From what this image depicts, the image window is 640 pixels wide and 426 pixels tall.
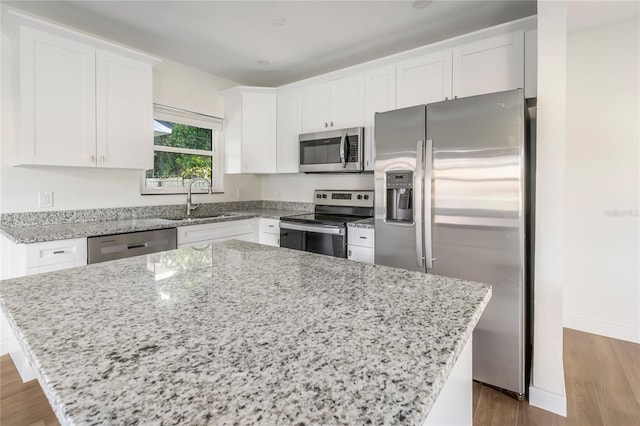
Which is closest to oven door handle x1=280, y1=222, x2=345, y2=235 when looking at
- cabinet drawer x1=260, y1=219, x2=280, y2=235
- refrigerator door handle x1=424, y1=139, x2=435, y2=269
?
cabinet drawer x1=260, y1=219, x2=280, y2=235

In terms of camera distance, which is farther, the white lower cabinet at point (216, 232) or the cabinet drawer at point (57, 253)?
the white lower cabinet at point (216, 232)

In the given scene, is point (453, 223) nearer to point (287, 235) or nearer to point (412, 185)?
point (412, 185)

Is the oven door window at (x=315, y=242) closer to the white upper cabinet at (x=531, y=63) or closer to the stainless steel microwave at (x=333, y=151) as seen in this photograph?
the stainless steel microwave at (x=333, y=151)

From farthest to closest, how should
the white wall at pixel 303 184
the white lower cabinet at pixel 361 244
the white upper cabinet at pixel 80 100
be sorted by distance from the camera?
the white wall at pixel 303 184 → the white lower cabinet at pixel 361 244 → the white upper cabinet at pixel 80 100

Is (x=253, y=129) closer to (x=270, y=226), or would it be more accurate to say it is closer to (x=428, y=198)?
(x=270, y=226)

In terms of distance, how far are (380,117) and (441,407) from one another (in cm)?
197

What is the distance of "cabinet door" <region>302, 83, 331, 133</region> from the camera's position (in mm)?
3326

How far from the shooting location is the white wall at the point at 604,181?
8.45 feet

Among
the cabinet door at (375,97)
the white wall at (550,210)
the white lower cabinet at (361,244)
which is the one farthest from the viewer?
the cabinet door at (375,97)

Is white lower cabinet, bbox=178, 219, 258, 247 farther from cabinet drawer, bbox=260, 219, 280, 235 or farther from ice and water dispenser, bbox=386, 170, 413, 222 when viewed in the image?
ice and water dispenser, bbox=386, 170, 413, 222

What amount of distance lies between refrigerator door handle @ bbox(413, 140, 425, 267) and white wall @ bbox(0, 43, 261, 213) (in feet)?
8.12

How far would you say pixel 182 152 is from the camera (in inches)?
139

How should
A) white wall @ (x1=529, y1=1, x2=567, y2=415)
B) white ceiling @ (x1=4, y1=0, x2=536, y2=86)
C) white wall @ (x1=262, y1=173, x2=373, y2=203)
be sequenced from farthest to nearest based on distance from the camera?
white wall @ (x1=262, y1=173, x2=373, y2=203), white ceiling @ (x1=4, y1=0, x2=536, y2=86), white wall @ (x1=529, y1=1, x2=567, y2=415)

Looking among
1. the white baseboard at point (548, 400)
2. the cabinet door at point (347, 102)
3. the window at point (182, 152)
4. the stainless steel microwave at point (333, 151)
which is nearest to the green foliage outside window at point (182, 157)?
the window at point (182, 152)
